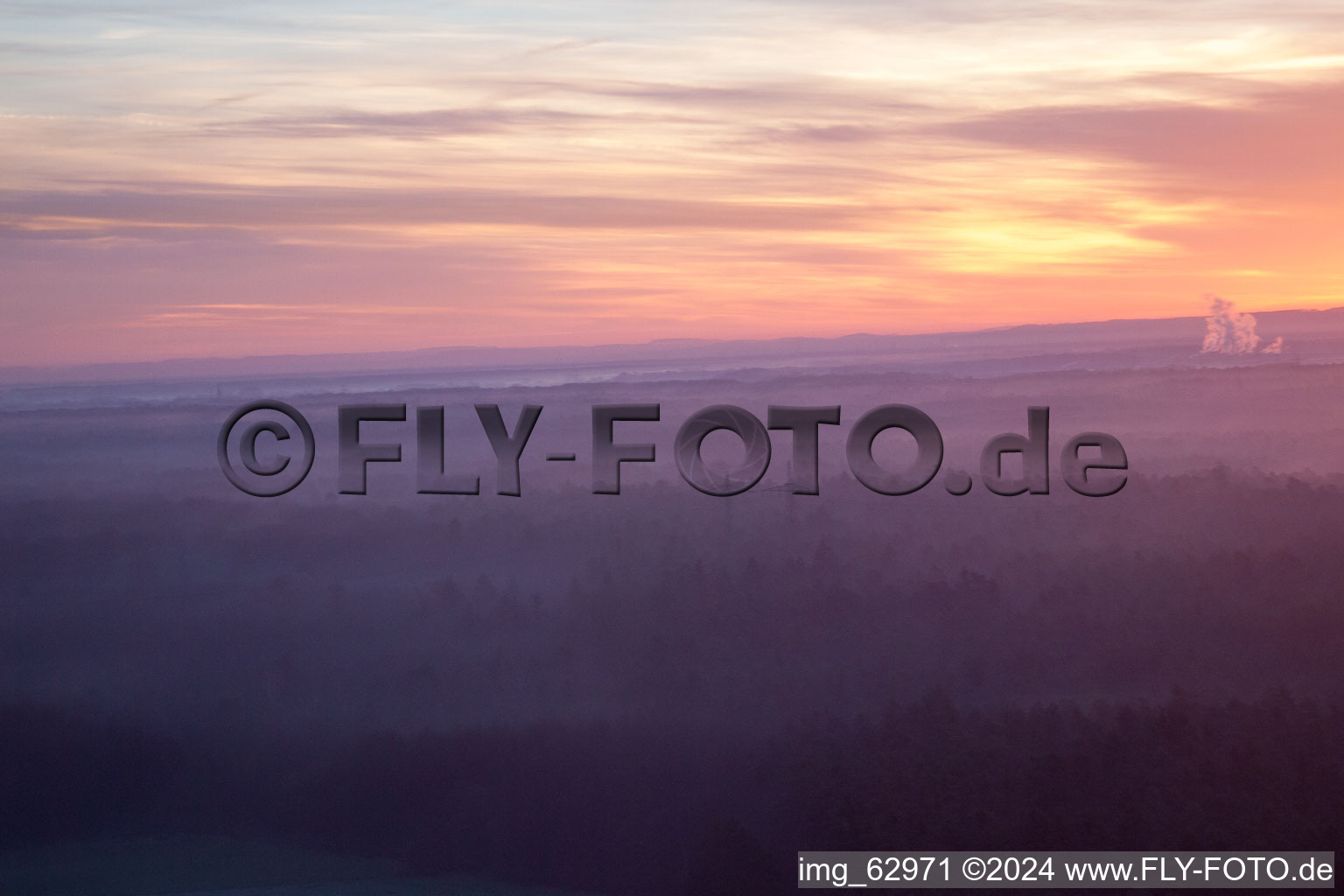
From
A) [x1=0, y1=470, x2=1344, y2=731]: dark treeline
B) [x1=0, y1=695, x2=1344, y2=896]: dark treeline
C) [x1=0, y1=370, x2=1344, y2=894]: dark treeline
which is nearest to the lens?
[x1=0, y1=695, x2=1344, y2=896]: dark treeline

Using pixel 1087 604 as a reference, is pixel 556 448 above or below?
above

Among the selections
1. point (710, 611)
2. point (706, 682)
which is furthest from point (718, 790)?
point (710, 611)

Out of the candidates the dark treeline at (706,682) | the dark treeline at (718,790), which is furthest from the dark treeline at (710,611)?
the dark treeline at (718,790)

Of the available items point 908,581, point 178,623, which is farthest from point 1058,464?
point 178,623

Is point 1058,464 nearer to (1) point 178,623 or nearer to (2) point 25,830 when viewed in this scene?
(1) point 178,623

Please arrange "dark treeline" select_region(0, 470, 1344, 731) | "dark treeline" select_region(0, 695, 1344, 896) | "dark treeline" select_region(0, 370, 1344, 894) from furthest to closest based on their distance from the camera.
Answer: "dark treeline" select_region(0, 470, 1344, 731) → "dark treeline" select_region(0, 370, 1344, 894) → "dark treeline" select_region(0, 695, 1344, 896)

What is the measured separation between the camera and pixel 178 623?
59.9 metres

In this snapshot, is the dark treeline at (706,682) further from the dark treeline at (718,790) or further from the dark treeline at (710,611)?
the dark treeline at (710,611)

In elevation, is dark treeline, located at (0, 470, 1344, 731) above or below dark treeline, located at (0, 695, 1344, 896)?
above


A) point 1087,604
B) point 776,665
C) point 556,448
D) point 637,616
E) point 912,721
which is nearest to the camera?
point 912,721

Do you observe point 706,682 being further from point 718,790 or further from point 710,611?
point 718,790

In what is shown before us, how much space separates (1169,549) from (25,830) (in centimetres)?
4557

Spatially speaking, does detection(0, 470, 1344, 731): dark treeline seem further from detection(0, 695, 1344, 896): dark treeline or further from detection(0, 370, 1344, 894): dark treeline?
detection(0, 695, 1344, 896): dark treeline

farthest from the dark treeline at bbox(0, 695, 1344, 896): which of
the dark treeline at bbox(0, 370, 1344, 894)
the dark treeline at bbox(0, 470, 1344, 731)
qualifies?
the dark treeline at bbox(0, 470, 1344, 731)
